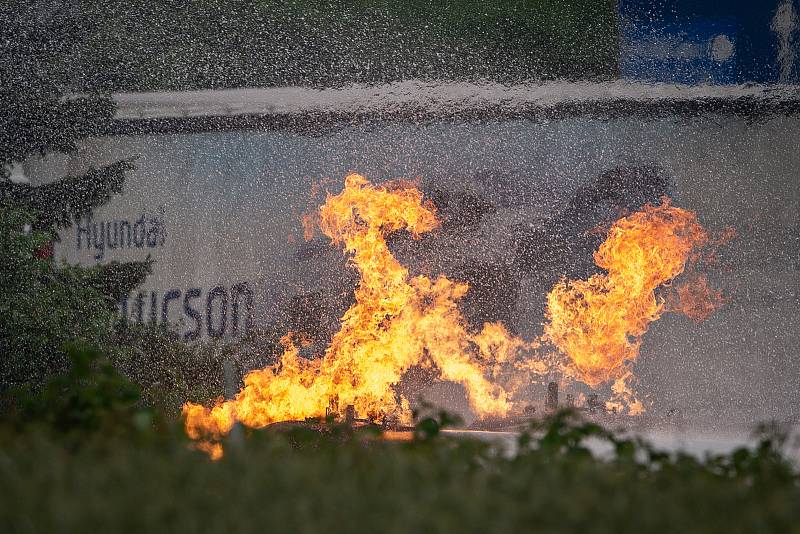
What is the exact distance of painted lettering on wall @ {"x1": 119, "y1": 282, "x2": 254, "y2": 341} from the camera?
19.8 ft

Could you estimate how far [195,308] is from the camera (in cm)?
607

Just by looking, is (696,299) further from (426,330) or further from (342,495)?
(342,495)

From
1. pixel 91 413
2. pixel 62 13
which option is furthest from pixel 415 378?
pixel 91 413

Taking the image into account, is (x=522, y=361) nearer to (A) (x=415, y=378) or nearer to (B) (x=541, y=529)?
(A) (x=415, y=378)

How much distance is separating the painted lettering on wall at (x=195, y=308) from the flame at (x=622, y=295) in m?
1.80

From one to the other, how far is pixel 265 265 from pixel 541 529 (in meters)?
4.80

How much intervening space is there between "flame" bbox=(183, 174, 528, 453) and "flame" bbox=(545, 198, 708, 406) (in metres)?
0.38

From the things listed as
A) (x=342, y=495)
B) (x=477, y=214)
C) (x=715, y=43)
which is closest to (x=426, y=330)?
(x=477, y=214)

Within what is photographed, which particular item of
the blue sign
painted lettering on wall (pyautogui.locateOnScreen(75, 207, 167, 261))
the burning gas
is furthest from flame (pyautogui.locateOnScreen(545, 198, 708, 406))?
painted lettering on wall (pyautogui.locateOnScreen(75, 207, 167, 261))

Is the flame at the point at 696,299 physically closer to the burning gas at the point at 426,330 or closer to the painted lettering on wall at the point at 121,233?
the burning gas at the point at 426,330

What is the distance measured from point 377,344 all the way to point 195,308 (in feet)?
3.57

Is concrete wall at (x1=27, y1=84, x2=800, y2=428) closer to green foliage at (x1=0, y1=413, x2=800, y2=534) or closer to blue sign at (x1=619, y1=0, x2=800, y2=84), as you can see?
blue sign at (x1=619, y1=0, x2=800, y2=84)

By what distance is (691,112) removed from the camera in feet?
19.0

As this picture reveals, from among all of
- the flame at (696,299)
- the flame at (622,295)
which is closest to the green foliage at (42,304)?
the flame at (622,295)
